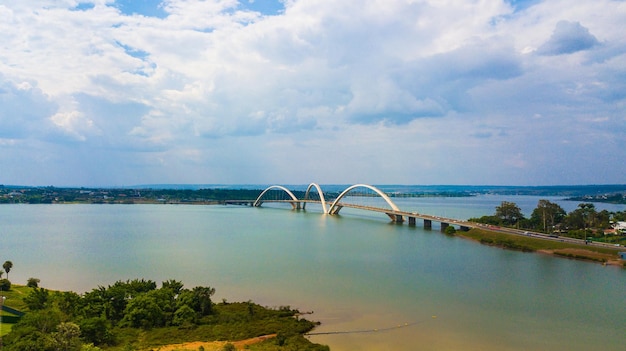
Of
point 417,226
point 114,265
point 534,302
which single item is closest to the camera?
point 534,302

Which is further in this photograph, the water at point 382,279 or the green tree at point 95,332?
the water at point 382,279

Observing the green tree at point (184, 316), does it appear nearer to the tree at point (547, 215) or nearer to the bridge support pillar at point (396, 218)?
the tree at point (547, 215)

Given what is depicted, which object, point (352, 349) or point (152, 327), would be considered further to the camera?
point (152, 327)

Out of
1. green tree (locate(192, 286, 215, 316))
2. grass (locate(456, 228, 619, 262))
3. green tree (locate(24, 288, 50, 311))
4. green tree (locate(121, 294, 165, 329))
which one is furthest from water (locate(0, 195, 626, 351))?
green tree (locate(24, 288, 50, 311))

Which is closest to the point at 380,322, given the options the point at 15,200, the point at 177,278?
the point at 177,278

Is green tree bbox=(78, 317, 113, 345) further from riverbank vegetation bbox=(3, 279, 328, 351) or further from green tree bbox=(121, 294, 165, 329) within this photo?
green tree bbox=(121, 294, 165, 329)

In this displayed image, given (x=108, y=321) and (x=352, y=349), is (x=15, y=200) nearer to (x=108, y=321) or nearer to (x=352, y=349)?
(x=108, y=321)

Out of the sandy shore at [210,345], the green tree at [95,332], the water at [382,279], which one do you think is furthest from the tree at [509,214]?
the green tree at [95,332]
